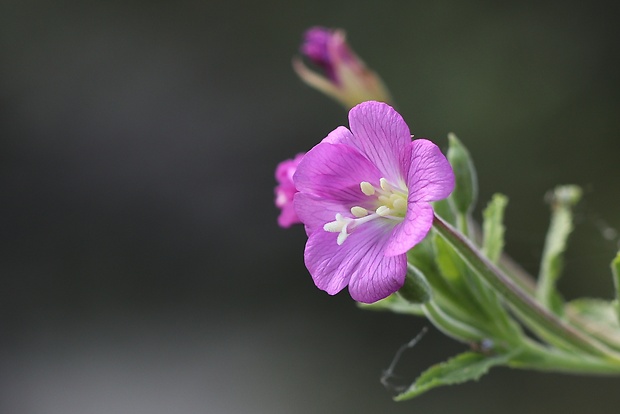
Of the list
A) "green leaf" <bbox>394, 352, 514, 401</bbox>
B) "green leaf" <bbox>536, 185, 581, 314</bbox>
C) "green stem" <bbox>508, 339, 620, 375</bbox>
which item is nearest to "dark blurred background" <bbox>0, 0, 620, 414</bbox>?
"green leaf" <bbox>536, 185, 581, 314</bbox>

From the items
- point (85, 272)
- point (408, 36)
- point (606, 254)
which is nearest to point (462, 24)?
point (408, 36)

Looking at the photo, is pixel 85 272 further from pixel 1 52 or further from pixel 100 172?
pixel 1 52

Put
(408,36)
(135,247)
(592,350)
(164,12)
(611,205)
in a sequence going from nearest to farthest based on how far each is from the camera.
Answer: (592,350) → (611,205) → (408,36) → (135,247) → (164,12)

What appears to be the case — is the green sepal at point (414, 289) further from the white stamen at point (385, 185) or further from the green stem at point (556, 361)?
the green stem at point (556, 361)

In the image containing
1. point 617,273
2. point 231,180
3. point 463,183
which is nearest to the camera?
point 617,273

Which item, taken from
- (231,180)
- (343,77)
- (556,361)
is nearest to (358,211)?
(556,361)

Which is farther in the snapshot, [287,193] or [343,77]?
[343,77]

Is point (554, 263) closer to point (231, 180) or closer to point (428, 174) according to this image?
point (428, 174)
